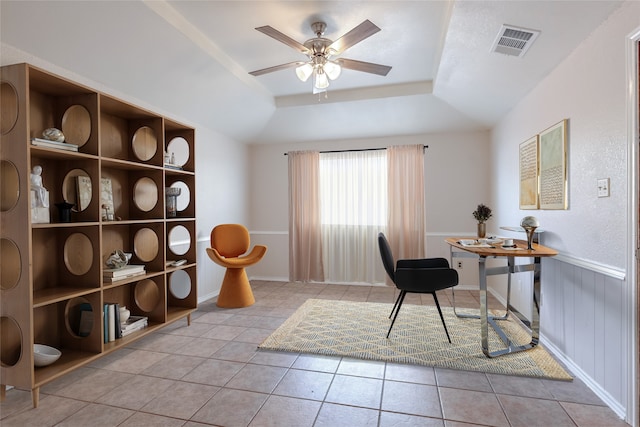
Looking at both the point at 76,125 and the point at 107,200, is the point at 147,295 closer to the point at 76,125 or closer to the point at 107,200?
the point at 107,200

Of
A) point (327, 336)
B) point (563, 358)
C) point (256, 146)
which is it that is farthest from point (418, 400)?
point (256, 146)

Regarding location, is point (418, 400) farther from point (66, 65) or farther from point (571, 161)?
point (66, 65)

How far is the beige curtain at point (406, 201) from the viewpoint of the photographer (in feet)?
14.9

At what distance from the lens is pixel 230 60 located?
318cm

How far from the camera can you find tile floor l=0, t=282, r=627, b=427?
171 cm

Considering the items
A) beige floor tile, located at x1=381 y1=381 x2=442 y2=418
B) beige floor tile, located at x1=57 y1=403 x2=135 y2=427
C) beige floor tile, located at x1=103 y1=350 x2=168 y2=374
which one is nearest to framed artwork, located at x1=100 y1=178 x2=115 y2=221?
beige floor tile, located at x1=103 y1=350 x2=168 y2=374

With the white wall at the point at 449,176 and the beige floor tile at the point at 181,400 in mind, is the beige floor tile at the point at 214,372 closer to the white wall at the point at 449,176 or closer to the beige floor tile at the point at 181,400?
the beige floor tile at the point at 181,400

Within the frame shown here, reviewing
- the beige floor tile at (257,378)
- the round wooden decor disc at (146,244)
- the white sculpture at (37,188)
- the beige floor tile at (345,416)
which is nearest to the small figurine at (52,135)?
the white sculpture at (37,188)

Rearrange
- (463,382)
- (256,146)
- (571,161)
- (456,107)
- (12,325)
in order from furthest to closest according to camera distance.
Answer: (256,146) < (456,107) < (571,161) < (463,382) < (12,325)

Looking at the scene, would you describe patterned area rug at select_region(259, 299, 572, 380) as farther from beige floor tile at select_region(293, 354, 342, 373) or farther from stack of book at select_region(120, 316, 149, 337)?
stack of book at select_region(120, 316, 149, 337)

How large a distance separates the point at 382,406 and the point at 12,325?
2.26m

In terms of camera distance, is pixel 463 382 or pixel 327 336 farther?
pixel 327 336

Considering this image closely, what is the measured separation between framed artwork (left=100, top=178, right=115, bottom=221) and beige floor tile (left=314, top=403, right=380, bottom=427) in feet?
6.90

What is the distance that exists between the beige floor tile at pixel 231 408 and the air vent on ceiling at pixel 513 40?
9.66 ft
